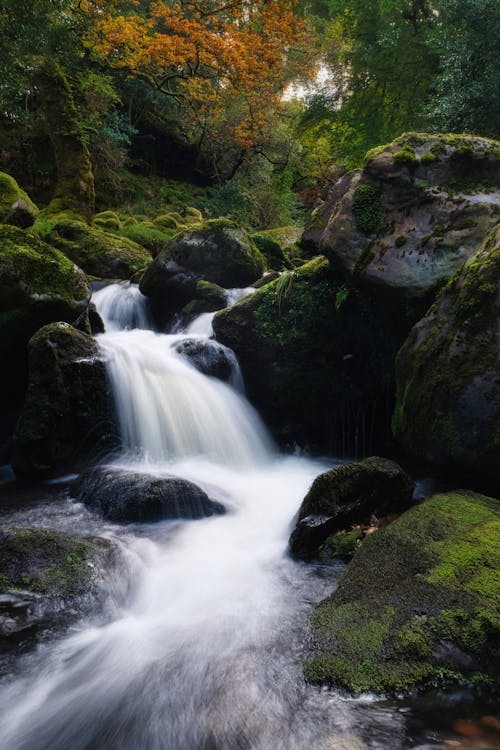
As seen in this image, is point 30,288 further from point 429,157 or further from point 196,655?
point 429,157

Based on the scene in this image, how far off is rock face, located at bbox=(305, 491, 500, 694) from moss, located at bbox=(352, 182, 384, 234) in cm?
380

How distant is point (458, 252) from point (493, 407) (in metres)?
2.00

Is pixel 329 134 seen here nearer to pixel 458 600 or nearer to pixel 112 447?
pixel 112 447

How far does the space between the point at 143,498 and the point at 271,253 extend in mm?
9524

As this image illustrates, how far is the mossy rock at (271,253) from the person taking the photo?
12.5 m

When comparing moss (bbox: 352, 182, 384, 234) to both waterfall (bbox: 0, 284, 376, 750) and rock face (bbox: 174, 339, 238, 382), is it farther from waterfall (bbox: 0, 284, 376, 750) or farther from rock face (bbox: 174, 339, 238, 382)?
waterfall (bbox: 0, 284, 376, 750)

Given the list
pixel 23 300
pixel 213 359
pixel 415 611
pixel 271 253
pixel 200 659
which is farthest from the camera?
pixel 271 253

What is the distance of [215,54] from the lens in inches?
618

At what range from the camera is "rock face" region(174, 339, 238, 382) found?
24.7 feet

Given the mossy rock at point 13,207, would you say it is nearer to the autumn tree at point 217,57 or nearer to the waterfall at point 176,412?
the waterfall at point 176,412

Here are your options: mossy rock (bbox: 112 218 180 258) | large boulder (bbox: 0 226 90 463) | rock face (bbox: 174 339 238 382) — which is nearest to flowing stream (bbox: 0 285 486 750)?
rock face (bbox: 174 339 238 382)

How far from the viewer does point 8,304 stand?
6199mm

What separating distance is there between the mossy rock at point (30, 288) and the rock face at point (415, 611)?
18.0 ft

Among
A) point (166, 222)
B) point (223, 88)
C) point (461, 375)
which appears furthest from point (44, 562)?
point (223, 88)
